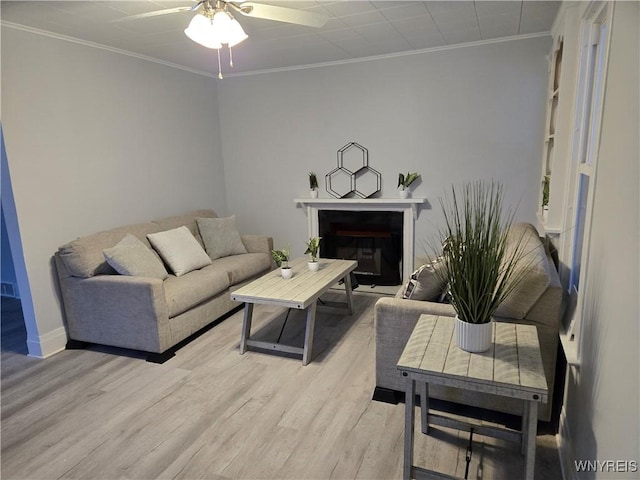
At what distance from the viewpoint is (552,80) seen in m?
3.33

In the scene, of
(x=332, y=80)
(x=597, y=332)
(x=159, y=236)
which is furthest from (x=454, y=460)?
(x=332, y=80)

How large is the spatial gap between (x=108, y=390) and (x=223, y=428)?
0.94 m

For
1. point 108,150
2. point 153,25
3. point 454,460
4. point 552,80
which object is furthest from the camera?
point 108,150

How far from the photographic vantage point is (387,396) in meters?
2.41

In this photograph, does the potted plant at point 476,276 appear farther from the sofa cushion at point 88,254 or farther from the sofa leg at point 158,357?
the sofa cushion at point 88,254

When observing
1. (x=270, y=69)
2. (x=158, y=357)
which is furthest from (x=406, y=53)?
(x=158, y=357)

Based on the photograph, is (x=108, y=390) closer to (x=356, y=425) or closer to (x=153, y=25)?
(x=356, y=425)

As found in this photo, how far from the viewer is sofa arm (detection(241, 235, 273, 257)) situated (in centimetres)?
446

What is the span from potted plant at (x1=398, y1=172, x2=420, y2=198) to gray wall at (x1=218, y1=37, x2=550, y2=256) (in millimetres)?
85

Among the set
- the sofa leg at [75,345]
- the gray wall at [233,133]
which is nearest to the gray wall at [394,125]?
the gray wall at [233,133]

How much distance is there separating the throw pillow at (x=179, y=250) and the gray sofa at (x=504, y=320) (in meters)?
2.06

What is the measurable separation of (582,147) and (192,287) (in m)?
2.82

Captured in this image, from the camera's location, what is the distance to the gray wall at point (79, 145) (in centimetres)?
297

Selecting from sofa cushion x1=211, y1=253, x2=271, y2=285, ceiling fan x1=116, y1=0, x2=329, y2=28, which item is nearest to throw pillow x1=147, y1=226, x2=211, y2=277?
sofa cushion x1=211, y1=253, x2=271, y2=285
